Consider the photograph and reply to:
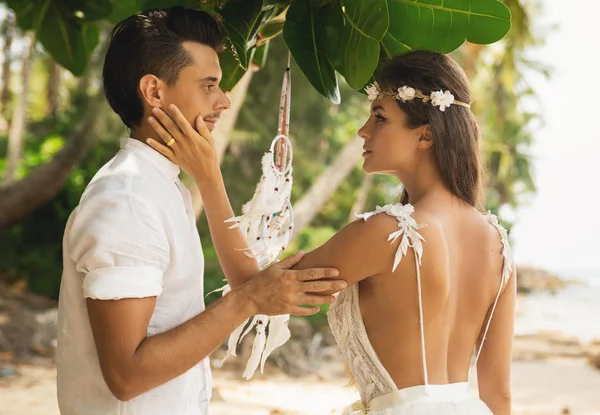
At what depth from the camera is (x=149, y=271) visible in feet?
4.84

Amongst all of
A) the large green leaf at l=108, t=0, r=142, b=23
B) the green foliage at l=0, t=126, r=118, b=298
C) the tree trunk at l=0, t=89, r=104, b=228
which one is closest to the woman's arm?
the large green leaf at l=108, t=0, r=142, b=23

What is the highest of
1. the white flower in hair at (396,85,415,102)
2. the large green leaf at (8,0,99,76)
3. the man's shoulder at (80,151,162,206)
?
the large green leaf at (8,0,99,76)

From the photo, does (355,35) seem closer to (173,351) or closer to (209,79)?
(209,79)

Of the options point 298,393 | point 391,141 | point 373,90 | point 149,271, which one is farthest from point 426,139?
point 298,393

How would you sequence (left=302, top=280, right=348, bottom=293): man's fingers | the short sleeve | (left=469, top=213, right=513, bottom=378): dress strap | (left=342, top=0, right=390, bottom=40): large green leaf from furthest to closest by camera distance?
(left=469, top=213, right=513, bottom=378): dress strap < (left=302, top=280, right=348, bottom=293): man's fingers < (left=342, top=0, right=390, bottom=40): large green leaf < the short sleeve

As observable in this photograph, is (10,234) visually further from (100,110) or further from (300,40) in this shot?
(300,40)

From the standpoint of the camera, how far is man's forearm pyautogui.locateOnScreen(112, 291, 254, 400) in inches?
57.0

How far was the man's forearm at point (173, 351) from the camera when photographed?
1.45 metres

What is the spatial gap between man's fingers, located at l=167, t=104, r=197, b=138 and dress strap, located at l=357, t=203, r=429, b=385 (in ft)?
1.50

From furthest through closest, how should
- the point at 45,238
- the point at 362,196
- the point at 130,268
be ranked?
the point at 362,196 → the point at 45,238 → the point at 130,268

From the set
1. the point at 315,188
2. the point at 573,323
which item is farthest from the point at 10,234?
the point at 573,323

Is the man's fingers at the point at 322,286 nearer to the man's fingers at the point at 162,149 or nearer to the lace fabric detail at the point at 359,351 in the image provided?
the lace fabric detail at the point at 359,351

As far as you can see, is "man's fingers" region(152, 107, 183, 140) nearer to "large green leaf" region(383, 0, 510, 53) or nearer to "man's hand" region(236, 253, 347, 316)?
"man's hand" region(236, 253, 347, 316)

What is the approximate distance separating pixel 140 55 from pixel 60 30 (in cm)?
85
